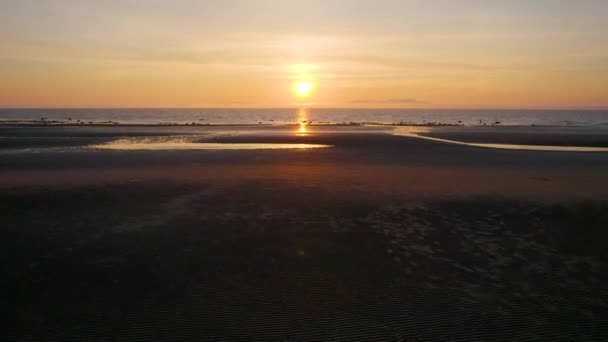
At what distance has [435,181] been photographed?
66.5 feet

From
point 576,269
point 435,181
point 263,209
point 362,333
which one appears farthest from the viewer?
point 435,181

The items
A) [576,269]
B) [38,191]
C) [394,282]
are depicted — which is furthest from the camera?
[38,191]

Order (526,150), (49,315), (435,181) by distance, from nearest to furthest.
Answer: (49,315), (435,181), (526,150)

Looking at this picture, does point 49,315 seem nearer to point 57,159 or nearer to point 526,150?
point 57,159

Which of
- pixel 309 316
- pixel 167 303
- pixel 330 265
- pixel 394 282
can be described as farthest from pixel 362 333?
pixel 167 303

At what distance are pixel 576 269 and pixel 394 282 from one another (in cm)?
430

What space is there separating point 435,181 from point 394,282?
12.5 meters

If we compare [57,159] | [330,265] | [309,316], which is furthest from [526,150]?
[57,159]

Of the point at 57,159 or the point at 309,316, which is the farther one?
the point at 57,159

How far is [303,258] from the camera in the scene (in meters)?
10.1

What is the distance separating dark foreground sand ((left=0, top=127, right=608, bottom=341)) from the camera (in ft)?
23.2

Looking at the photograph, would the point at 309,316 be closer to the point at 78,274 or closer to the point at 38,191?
the point at 78,274

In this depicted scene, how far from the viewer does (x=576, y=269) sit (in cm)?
937

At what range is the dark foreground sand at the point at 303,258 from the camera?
707 cm
